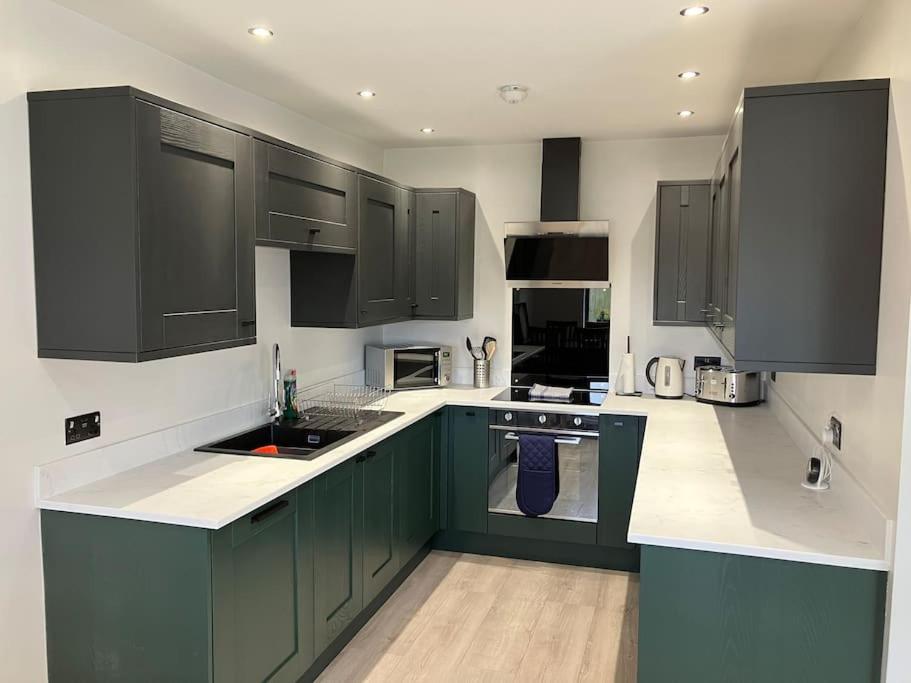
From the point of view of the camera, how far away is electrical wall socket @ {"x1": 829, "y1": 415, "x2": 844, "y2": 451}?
2574mm

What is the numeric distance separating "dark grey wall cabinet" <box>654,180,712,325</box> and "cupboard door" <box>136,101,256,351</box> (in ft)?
8.28

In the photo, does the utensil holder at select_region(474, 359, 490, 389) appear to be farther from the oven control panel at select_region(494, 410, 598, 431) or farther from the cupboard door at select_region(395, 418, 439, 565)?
the cupboard door at select_region(395, 418, 439, 565)

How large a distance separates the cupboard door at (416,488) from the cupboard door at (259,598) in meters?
1.08

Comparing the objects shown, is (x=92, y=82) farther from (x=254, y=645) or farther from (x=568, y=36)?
(x=254, y=645)

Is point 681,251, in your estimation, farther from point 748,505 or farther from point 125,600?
point 125,600

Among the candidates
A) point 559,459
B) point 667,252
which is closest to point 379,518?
point 559,459

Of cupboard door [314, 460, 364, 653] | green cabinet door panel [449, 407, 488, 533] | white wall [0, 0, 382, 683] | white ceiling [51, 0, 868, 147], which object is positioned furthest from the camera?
green cabinet door panel [449, 407, 488, 533]

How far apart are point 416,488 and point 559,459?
0.84m

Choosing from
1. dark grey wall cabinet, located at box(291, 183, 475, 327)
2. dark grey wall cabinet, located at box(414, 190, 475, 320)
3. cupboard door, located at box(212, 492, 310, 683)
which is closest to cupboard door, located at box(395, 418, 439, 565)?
dark grey wall cabinet, located at box(291, 183, 475, 327)

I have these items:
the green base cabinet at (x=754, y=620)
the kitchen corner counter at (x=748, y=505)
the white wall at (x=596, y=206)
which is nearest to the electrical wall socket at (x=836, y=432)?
the kitchen corner counter at (x=748, y=505)

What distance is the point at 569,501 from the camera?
4.20m

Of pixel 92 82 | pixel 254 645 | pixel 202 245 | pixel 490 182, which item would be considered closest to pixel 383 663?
pixel 254 645

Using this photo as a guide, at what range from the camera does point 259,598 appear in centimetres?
252

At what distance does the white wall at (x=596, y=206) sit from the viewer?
181 inches
